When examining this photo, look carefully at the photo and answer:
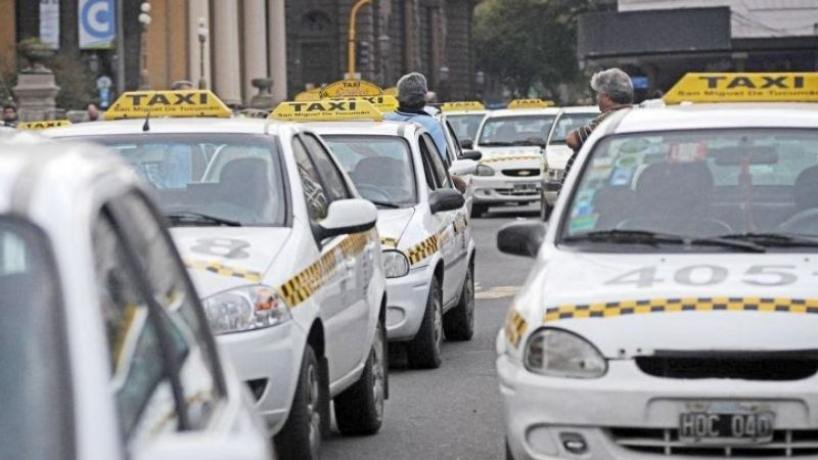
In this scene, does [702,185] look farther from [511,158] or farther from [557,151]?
[511,158]

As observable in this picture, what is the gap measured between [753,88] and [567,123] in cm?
1761

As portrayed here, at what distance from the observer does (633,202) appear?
26.8ft

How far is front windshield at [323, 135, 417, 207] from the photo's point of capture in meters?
13.5

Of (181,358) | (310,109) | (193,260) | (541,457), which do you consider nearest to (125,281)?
(181,358)

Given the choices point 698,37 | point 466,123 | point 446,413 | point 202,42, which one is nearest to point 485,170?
point 466,123

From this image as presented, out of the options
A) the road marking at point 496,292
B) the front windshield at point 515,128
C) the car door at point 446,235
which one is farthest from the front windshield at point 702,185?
the front windshield at point 515,128

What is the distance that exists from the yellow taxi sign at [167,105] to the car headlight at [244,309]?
225 inches

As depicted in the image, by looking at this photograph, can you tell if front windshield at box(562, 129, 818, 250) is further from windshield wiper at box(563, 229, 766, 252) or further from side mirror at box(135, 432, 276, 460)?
side mirror at box(135, 432, 276, 460)

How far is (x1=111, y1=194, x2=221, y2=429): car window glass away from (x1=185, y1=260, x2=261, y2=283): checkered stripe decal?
3347 millimetres

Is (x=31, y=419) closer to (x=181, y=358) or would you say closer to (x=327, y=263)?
(x=181, y=358)

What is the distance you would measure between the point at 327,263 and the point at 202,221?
0.57 m

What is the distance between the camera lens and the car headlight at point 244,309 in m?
7.67

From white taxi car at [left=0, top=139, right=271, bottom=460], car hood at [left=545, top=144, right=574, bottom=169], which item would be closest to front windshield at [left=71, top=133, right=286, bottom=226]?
white taxi car at [left=0, top=139, right=271, bottom=460]

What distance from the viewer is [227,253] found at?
8.12 metres
